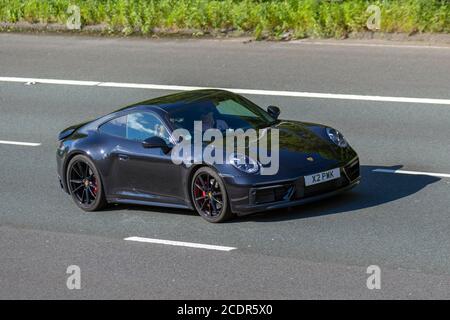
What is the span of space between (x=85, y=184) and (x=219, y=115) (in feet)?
6.74

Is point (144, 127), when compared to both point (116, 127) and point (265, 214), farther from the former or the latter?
point (265, 214)

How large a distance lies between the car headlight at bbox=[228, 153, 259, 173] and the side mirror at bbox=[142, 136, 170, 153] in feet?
3.19

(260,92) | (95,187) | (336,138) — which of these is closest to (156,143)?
(95,187)

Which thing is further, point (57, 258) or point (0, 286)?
point (57, 258)

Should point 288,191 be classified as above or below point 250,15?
below

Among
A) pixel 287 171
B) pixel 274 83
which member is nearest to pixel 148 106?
pixel 287 171

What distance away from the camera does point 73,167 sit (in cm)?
1481

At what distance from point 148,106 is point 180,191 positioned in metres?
1.42

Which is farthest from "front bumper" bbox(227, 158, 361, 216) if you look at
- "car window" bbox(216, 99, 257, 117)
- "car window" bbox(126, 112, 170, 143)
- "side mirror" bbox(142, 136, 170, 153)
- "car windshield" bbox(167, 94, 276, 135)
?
"car window" bbox(216, 99, 257, 117)

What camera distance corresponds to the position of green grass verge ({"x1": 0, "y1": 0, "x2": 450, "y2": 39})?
75.0ft

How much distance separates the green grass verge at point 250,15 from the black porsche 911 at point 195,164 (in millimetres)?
8892

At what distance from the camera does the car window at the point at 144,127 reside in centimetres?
1407

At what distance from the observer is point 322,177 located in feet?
43.5
